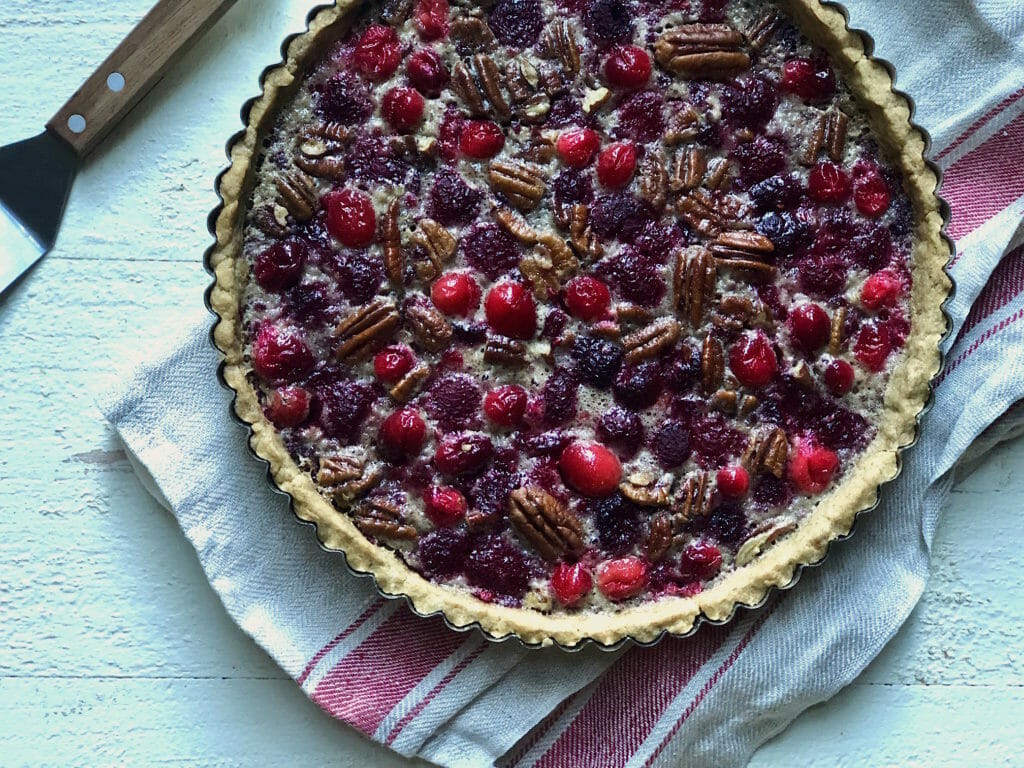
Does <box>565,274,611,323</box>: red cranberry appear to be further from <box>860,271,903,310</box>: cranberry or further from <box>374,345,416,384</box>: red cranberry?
<box>860,271,903,310</box>: cranberry

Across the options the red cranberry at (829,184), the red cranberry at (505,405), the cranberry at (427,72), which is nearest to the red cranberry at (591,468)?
the red cranberry at (505,405)

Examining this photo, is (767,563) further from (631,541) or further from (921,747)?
(921,747)

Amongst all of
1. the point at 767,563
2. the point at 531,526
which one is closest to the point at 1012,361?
the point at 767,563

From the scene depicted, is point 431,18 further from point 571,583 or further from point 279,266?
point 571,583

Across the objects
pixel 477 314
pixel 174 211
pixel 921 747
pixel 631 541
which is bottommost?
pixel 921 747

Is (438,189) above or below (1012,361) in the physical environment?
above

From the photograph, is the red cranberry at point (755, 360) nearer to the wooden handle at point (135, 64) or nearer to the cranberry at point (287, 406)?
→ the cranberry at point (287, 406)
